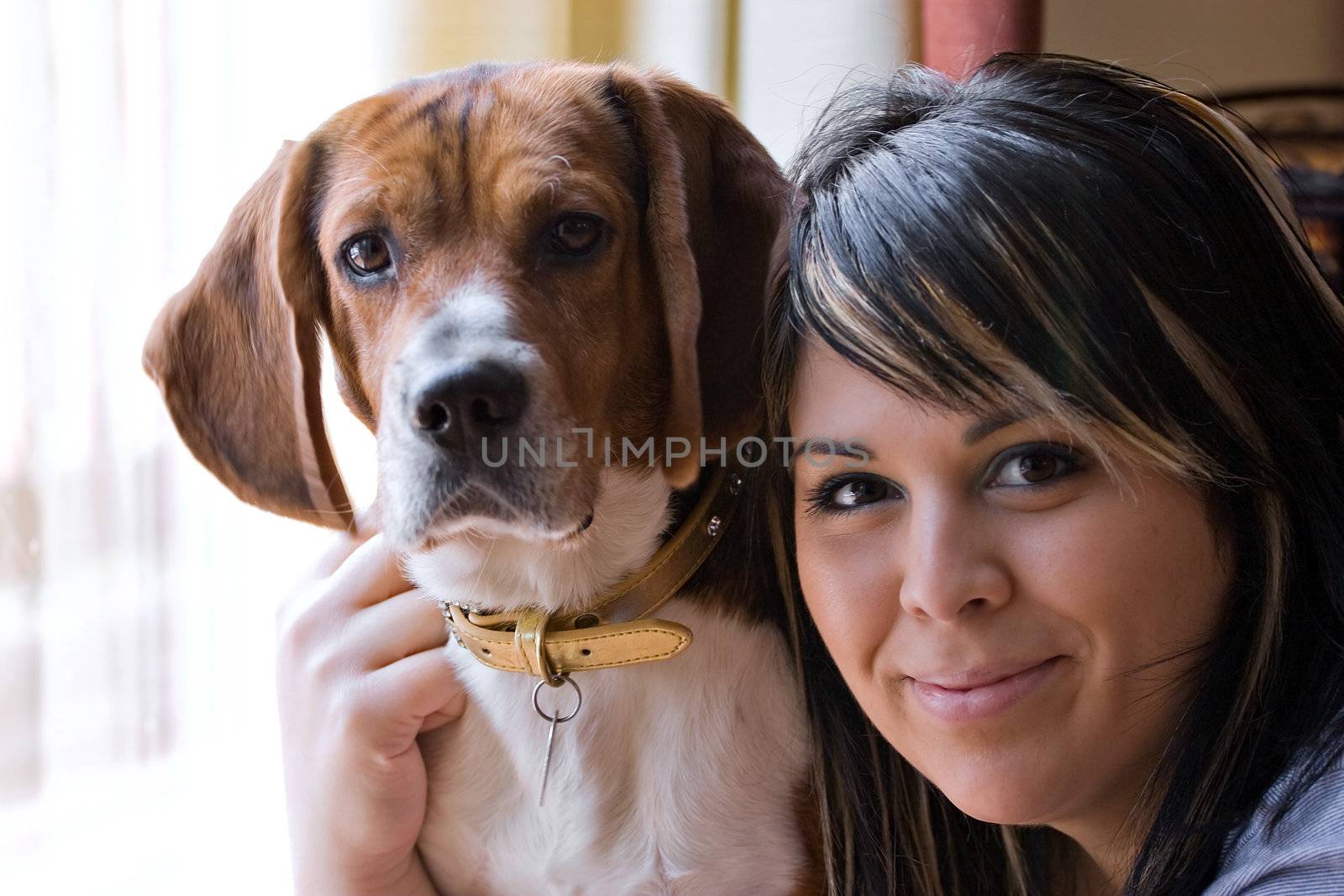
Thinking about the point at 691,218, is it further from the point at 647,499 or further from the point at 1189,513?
the point at 1189,513

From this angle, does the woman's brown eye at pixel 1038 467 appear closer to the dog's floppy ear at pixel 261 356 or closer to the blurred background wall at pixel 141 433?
the dog's floppy ear at pixel 261 356

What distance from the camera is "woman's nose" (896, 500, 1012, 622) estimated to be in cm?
89

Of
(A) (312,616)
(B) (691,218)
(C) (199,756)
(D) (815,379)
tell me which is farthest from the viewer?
(C) (199,756)

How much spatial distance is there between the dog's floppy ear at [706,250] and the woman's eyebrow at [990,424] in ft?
0.88

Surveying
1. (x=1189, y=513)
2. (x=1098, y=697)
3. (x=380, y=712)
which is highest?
(x=1189, y=513)

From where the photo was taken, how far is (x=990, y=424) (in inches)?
35.5

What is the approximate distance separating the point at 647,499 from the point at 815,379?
24 centimetres

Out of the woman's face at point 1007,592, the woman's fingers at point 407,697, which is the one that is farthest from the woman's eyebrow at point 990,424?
the woman's fingers at point 407,697

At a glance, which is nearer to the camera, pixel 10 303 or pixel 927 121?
pixel 927 121

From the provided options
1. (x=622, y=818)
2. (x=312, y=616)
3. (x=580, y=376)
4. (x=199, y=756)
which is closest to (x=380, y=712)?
(x=312, y=616)

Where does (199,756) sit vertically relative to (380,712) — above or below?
below

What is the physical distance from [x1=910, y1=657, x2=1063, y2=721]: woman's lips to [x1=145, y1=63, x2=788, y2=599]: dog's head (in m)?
0.32

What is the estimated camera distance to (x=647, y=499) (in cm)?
117

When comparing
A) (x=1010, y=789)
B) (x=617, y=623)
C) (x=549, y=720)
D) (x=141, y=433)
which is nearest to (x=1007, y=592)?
(x=1010, y=789)
